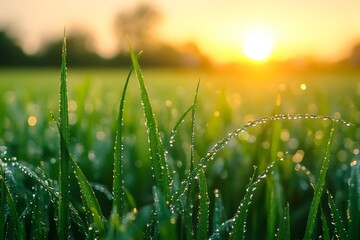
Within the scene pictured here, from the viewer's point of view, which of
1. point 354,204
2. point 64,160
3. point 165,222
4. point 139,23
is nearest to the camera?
point 165,222

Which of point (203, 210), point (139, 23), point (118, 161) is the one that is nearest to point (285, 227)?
point (203, 210)

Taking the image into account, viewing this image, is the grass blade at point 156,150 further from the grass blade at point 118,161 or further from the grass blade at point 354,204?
the grass blade at point 354,204

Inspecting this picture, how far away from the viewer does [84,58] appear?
97.6ft

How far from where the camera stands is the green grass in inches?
20.9

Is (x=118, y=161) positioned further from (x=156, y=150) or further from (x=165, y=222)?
(x=165, y=222)

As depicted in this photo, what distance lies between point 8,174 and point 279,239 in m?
0.38

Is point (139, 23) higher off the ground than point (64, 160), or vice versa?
point (139, 23)

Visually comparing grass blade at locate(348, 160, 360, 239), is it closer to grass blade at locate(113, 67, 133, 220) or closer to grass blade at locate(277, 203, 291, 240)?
grass blade at locate(277, 203, 291, 240)

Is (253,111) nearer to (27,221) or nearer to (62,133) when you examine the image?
(27,221)

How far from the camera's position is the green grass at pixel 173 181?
0.53 meters

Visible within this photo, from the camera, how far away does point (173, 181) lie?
74 centimetres

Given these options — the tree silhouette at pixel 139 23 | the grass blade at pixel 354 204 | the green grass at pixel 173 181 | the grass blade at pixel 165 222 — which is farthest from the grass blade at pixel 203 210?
the tree silhouette at pixel 139 23

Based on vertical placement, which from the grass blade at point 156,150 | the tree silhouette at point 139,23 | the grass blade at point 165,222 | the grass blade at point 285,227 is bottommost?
the grass blade at point 285,227

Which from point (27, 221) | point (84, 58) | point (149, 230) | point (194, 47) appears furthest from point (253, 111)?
point (194, 47)
